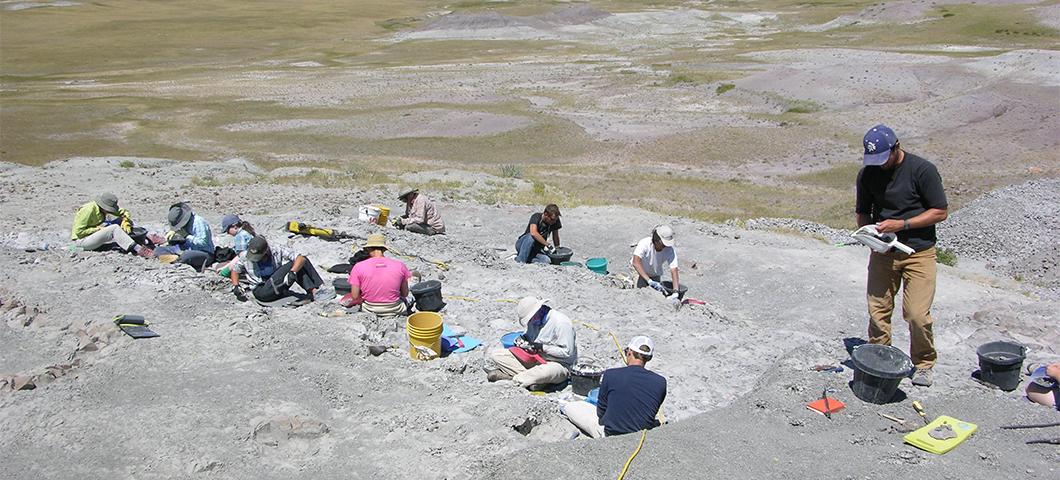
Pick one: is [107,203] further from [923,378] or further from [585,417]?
[923,378]

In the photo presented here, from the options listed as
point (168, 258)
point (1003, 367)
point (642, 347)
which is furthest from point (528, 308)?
point (168, 258)

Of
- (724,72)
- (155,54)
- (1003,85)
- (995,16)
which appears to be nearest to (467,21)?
(155,54)

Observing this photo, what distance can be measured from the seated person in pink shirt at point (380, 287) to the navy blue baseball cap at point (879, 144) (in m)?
6.44

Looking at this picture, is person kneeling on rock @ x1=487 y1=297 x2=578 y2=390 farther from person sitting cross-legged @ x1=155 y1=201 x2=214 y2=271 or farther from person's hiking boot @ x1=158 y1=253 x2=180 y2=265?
person's hiking boot @ x1=158 y1=253 x2=180 y2=265

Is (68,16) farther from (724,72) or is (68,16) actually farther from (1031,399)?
(1031,399)

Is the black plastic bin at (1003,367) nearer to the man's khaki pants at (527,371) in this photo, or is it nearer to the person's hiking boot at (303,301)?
the man's khaki pants at (527,371)

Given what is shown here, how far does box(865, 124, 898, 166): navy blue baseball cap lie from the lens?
26.7ft

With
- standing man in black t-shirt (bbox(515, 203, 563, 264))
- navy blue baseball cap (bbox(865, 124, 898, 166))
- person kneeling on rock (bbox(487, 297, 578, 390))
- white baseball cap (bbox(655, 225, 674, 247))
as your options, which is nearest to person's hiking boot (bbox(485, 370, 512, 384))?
person kneeling on rock (bbox(487, 297, 578, 390))

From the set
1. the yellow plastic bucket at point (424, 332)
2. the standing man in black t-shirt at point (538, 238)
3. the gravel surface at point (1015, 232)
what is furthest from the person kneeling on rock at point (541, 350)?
the gravel surface at point (1015, 232)

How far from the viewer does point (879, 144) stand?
8156 mm

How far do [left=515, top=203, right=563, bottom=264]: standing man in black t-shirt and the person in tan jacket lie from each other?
2.85 meters

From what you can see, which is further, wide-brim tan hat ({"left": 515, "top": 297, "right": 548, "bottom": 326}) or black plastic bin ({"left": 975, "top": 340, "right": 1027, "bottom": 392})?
wide-brim tan hat ({"left": 515, "top": 297, "right": 548, "bottom": 326})

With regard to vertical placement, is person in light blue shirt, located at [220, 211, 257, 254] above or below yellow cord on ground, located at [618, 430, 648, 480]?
above

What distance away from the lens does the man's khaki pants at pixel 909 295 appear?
8.57 m
